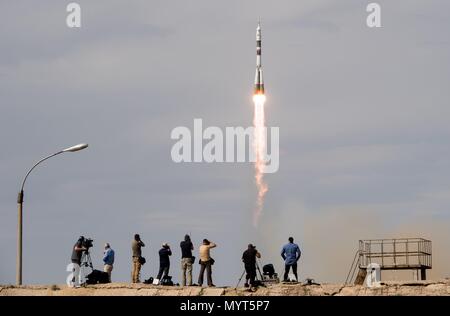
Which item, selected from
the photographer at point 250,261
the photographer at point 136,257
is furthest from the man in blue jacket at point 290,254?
the photographer at point 136,257

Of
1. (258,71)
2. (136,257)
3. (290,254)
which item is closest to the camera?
(290,254)

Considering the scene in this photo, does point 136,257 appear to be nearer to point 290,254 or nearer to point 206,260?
point 206,260

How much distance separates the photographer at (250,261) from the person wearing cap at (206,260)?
1.55m

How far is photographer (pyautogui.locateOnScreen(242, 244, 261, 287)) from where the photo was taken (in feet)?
211

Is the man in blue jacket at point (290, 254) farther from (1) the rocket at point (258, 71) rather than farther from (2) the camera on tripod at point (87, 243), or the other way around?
(1) the rocket at point (258, 71)

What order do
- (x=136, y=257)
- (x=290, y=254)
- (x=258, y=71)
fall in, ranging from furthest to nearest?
1. (x=258, y=71)
2. (x=136, y=257)
3. (x=290, y=254)

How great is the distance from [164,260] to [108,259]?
2503 millimetres

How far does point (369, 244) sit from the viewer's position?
7988 centimetres

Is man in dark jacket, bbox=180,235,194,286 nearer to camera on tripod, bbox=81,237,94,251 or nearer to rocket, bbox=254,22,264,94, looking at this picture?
camera on tripod, bbox=81,237,94,251

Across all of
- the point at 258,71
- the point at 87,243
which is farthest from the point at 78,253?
the point at 258,71

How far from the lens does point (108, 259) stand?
66.8 meters
